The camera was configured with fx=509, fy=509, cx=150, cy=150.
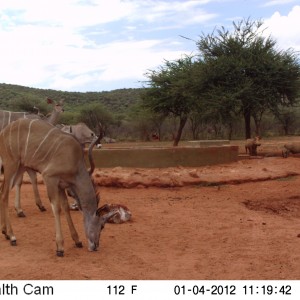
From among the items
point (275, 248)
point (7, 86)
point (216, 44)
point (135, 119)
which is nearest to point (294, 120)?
point (135, 119)

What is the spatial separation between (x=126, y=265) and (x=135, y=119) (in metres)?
41.1

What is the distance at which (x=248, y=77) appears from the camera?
25328mm

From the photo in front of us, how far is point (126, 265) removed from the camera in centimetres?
617

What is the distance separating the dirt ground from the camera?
588cm

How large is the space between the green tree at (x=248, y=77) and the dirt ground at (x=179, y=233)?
37.2 feet

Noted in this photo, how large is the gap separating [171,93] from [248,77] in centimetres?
490

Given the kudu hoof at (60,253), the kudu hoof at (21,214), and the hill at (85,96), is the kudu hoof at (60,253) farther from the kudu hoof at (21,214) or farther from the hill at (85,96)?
the hill at (85,96)

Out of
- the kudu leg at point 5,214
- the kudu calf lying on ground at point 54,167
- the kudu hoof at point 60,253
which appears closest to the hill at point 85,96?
the kudu leg at point 5,214

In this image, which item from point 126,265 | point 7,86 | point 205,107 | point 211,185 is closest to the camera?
point 126,265

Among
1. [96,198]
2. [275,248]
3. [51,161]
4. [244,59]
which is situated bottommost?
[275,248]

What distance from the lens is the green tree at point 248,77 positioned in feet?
81.1

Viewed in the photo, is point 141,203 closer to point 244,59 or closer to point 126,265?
point 126,265

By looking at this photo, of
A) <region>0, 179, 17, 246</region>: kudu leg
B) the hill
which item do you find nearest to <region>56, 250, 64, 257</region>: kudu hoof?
<region>0, 179, 17, 246</region>: kudu leg

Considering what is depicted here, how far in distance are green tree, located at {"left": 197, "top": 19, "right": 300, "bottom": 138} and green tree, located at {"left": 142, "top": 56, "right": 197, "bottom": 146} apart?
223 cm
